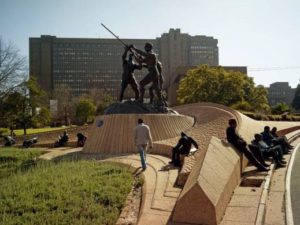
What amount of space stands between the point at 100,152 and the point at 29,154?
399 cm

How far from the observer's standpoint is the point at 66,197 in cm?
828

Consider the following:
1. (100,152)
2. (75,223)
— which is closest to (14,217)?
(75,223)

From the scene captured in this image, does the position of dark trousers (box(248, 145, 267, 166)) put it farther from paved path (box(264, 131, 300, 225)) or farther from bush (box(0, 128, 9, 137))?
bush (box(0, 128, 9, 137))

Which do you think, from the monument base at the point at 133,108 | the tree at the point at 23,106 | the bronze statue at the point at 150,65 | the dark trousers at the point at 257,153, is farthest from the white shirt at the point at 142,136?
the tree at the point at 23,106

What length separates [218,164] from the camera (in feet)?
29.0

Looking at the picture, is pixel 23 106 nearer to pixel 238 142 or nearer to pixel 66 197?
pixel 238 142

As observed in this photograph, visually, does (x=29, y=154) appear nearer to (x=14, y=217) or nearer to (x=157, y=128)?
(x=157, y=128)

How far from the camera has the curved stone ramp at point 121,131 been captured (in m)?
17.5

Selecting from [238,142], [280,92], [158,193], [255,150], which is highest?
[280,92]

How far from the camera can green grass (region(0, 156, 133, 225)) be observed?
23.1ft

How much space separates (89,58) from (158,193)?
103401mm

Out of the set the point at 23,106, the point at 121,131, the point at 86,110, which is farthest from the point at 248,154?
the point at 86,110

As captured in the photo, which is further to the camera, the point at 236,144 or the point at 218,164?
the point at 236,144

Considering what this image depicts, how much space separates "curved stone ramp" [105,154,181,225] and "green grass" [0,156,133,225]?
1.66 feet
